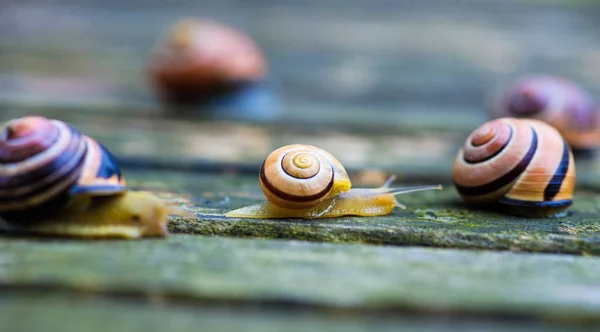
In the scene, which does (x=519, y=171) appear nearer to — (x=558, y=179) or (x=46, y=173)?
(x=558, y=179)

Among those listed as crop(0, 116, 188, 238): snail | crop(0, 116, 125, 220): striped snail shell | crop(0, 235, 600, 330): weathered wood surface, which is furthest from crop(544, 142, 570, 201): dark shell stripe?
crop(0, 116, 125, 220): striped snail shell

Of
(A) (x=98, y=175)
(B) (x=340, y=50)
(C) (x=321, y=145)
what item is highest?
(A) (x=98, y=175)

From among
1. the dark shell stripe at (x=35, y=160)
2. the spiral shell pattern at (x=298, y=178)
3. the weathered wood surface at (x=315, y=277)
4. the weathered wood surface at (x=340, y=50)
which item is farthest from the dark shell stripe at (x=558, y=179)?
the weathered wood surface at (x=340, y=50)

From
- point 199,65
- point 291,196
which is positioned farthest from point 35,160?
point 199,65

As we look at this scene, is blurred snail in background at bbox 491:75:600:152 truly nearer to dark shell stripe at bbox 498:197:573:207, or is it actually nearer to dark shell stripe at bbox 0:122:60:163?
dark shell stripe at bbox 498:197:573:207

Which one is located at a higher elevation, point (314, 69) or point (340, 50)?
point (340, 50)

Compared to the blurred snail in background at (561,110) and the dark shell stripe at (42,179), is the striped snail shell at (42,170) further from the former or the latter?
the blurred snail in background at (561,110)
